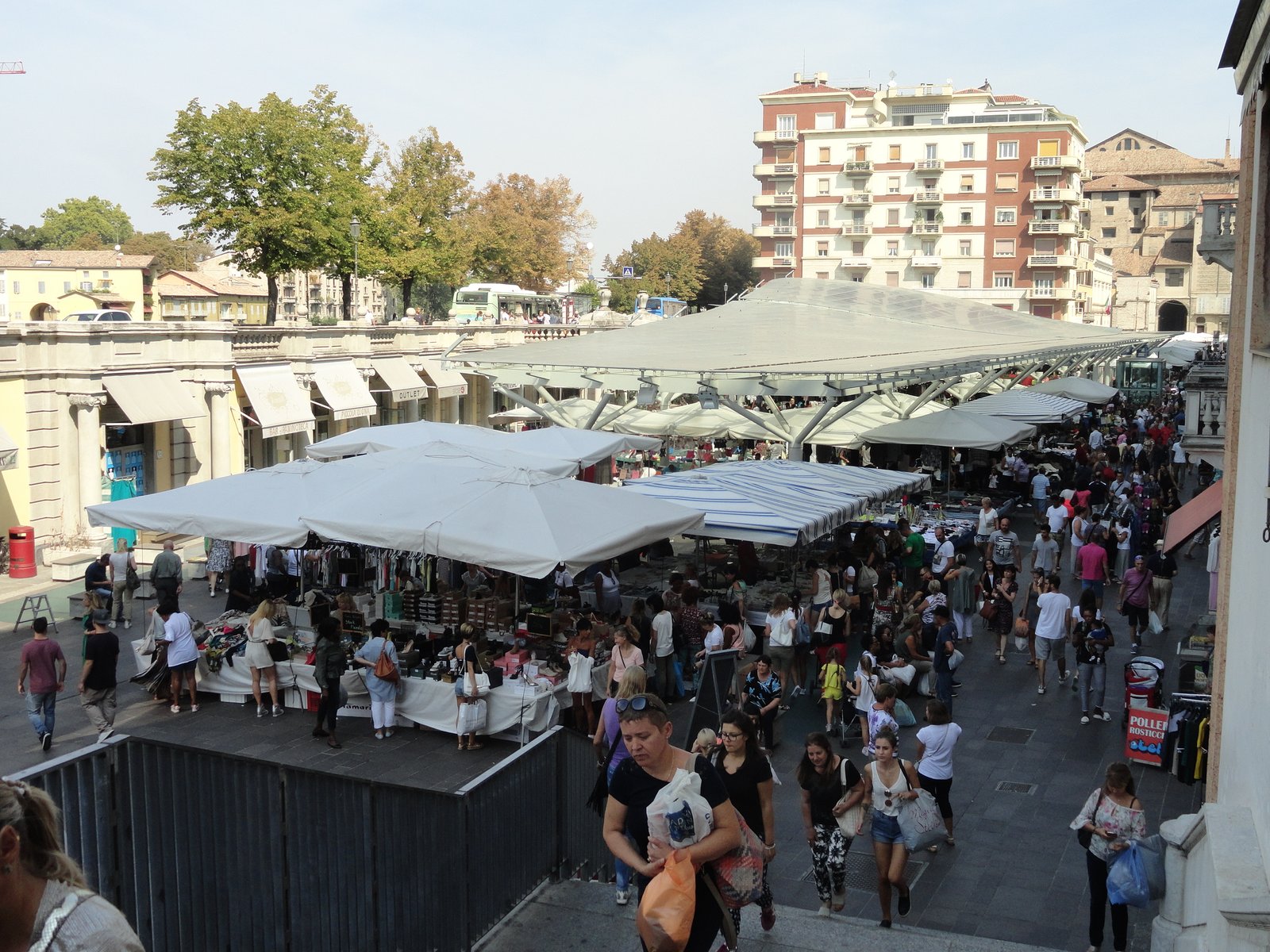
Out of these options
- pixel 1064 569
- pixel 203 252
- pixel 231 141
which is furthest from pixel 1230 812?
pixel 203 252

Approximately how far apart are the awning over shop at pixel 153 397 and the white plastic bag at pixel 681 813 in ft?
71.9

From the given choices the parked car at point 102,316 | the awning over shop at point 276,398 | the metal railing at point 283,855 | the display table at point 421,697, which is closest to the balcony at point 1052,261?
the parked car at point 102,316

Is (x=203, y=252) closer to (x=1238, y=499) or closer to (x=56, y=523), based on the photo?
(x=56, y=523)

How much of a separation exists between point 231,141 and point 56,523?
18591 mm

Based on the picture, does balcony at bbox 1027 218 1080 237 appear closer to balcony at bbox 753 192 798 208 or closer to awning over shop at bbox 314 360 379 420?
balcony at bbox 753 192 798 208

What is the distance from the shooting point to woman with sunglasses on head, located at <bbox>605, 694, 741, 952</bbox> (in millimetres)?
5215

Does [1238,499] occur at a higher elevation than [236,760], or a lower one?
higher

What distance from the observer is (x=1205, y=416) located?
15.0m

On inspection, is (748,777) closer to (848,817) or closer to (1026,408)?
(848,817)

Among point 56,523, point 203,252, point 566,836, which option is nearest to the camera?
point 566,836

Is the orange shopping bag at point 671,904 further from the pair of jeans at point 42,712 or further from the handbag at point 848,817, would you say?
the pair of jeans at point 42,712

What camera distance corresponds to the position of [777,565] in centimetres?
1877

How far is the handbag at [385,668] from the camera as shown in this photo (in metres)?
12.6

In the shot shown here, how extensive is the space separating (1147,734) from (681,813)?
26.6ft
